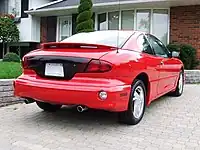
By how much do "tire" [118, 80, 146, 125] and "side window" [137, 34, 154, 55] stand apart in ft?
2.11

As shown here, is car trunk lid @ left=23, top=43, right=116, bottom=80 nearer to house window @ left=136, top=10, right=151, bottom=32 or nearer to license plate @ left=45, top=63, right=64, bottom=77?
license plate @ left=45, top=63, right=64, bottom=77

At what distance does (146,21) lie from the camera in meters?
12.3

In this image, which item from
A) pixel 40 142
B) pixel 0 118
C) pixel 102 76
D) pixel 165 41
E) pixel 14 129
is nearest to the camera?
pixel 40 142

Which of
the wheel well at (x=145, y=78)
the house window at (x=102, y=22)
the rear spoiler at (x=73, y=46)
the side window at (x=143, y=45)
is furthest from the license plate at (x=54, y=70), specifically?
the house window at (x=102, y=22)

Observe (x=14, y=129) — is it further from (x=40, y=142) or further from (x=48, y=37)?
(x=48, y=37)

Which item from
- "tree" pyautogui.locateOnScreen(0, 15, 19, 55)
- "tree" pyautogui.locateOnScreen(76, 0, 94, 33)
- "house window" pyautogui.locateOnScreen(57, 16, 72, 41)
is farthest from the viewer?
"house window" pyautogui.locateOnScreen(57, 16, 72, 41)

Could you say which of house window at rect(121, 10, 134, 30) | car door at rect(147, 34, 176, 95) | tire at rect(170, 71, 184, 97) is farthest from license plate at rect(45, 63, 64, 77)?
house window at rect(121, 10, 134, 30)

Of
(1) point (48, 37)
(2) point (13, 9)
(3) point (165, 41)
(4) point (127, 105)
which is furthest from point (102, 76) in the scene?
(2) point (13, 9)

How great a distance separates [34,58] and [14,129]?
105cm

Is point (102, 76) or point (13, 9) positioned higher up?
point (13, 9)

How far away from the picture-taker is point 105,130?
4.21 meters

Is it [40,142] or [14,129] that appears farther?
[14,129]

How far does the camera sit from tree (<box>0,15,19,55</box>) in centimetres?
1433

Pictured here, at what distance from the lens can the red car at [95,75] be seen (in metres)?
3.88
